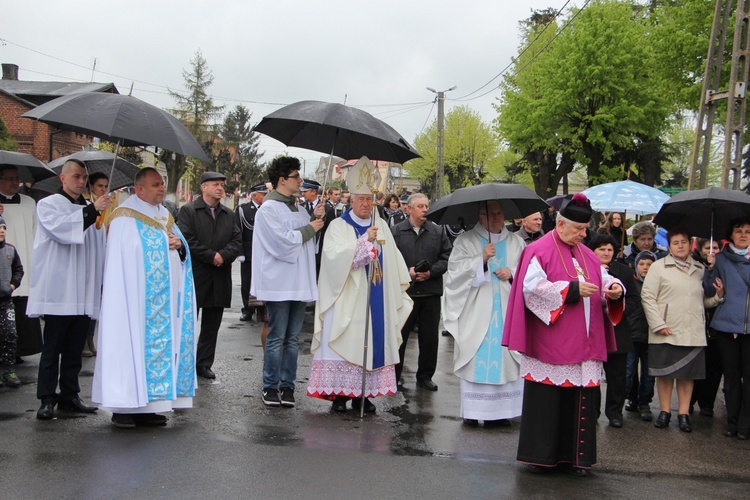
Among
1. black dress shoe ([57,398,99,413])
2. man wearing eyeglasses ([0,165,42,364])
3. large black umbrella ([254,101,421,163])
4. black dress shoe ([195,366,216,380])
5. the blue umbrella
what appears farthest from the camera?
the blue umbrella

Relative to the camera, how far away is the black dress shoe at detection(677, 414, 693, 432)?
7016 millimetres

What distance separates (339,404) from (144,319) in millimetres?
1996

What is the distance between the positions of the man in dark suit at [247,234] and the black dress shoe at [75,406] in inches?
193

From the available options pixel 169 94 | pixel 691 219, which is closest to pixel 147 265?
pixel 691 219

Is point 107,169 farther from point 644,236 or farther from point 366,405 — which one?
point 644,236

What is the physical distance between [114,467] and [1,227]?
3.23 m

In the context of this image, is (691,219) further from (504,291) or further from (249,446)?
(249,446)

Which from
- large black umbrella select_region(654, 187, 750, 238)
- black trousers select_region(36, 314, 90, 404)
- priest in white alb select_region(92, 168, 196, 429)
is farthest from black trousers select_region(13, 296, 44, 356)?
large black umbrella select_region(654, 187, 750, 238)

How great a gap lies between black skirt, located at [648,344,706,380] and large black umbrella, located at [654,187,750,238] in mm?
1113

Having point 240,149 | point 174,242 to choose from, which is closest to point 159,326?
point 174,242

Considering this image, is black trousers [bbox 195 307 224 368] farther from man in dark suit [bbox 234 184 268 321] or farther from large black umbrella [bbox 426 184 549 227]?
man in dark suit [bbox 234 184 268 321]

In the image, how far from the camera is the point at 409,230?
8883 mm

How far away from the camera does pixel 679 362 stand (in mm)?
7090

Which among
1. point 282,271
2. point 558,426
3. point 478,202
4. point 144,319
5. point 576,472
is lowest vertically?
point 576,472
